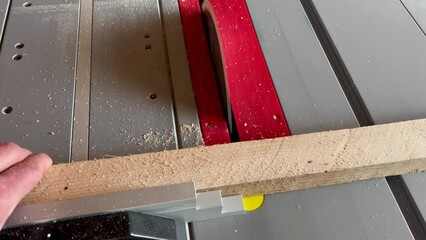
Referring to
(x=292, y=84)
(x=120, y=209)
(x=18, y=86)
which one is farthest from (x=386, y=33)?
(x=18, y=86)

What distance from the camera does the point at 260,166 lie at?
0.95 metres

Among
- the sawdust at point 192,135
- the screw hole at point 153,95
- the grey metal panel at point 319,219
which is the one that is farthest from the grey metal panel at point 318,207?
the screw hole at point 153,95

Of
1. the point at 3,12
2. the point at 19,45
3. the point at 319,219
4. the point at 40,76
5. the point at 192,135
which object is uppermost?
the point at 3,12

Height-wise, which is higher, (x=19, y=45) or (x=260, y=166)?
(x=19, y=45)

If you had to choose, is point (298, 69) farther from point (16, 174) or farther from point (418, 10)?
point (16, 174)

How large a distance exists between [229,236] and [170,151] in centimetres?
21

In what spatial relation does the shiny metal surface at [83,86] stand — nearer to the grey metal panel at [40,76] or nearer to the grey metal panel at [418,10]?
the grey metal panel at [40,76]

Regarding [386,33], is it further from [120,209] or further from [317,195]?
[120,209]

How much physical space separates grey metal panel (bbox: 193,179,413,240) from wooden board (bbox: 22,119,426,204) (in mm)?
28

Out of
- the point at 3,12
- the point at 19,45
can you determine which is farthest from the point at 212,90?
the point at 3,12

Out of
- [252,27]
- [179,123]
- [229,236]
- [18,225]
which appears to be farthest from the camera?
[252,27]

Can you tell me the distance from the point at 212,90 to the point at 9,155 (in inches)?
20.0

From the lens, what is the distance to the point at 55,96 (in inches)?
45.1

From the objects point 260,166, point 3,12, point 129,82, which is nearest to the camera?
point 260,166
